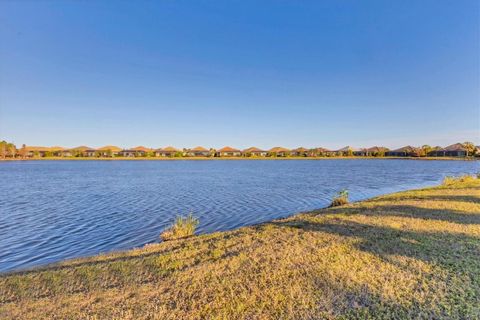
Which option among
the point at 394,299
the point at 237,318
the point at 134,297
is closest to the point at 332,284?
the point at 394,299

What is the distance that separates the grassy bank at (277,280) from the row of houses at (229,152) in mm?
106643

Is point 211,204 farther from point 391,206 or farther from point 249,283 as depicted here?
point 249,283

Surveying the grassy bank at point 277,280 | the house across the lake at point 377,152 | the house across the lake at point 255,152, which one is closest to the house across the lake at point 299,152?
the house across the lake at point 255,152

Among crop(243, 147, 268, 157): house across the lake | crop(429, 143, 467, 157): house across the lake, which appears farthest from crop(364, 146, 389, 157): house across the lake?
crop(243, 147, 268, 157): house across the lake

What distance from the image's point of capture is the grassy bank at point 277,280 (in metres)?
3.78

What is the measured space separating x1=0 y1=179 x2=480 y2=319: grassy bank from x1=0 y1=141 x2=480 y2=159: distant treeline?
106 m

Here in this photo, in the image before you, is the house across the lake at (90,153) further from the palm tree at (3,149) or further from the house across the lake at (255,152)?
the house across the lake at (255,152)

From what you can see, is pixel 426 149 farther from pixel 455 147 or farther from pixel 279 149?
pixel 279 149

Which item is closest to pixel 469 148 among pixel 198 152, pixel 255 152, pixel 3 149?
pixel 255 152

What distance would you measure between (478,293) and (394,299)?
1.35m

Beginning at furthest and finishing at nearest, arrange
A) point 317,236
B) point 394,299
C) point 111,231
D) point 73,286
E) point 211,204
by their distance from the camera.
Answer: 1. point 211,204
2. point 111,231
3. point 317,236
4. point 73,286
5. point 394,299

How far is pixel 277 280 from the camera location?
4629mm

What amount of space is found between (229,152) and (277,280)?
125 meters

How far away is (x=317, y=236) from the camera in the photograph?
7.09 m
